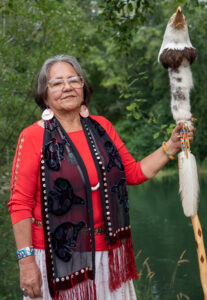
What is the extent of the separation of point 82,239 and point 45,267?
0.20 metres

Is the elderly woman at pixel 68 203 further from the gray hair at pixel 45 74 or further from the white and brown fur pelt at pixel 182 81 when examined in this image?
the white and brown fur pelt at pixel 182 81

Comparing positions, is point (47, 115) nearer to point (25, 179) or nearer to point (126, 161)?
point (25, 179)

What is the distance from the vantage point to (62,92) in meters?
2.04

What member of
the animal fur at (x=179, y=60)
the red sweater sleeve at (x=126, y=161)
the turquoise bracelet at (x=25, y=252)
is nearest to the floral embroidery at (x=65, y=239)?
the turquoise bracelet at (x=25, y=252)

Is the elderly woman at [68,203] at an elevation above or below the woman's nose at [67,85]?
below

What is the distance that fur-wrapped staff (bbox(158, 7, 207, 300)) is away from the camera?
6.47ft

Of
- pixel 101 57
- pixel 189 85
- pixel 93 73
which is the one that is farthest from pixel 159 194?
pixel 189 85

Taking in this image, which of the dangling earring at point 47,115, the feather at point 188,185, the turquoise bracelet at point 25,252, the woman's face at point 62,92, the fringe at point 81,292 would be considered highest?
the woman's face at point 62,92

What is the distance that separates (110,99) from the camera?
2161 centimetres

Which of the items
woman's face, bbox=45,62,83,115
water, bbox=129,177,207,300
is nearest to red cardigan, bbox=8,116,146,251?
woman's face, bbox=45,62,83,115

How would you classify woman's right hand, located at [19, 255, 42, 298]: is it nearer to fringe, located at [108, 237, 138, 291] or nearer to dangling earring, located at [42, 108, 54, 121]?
fringe, located at [108, 237, 138, 291]

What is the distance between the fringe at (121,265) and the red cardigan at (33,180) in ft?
0.23

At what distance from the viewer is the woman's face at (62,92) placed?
204cm

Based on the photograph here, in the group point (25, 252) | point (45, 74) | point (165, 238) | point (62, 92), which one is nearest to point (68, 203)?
point (25, 252)
